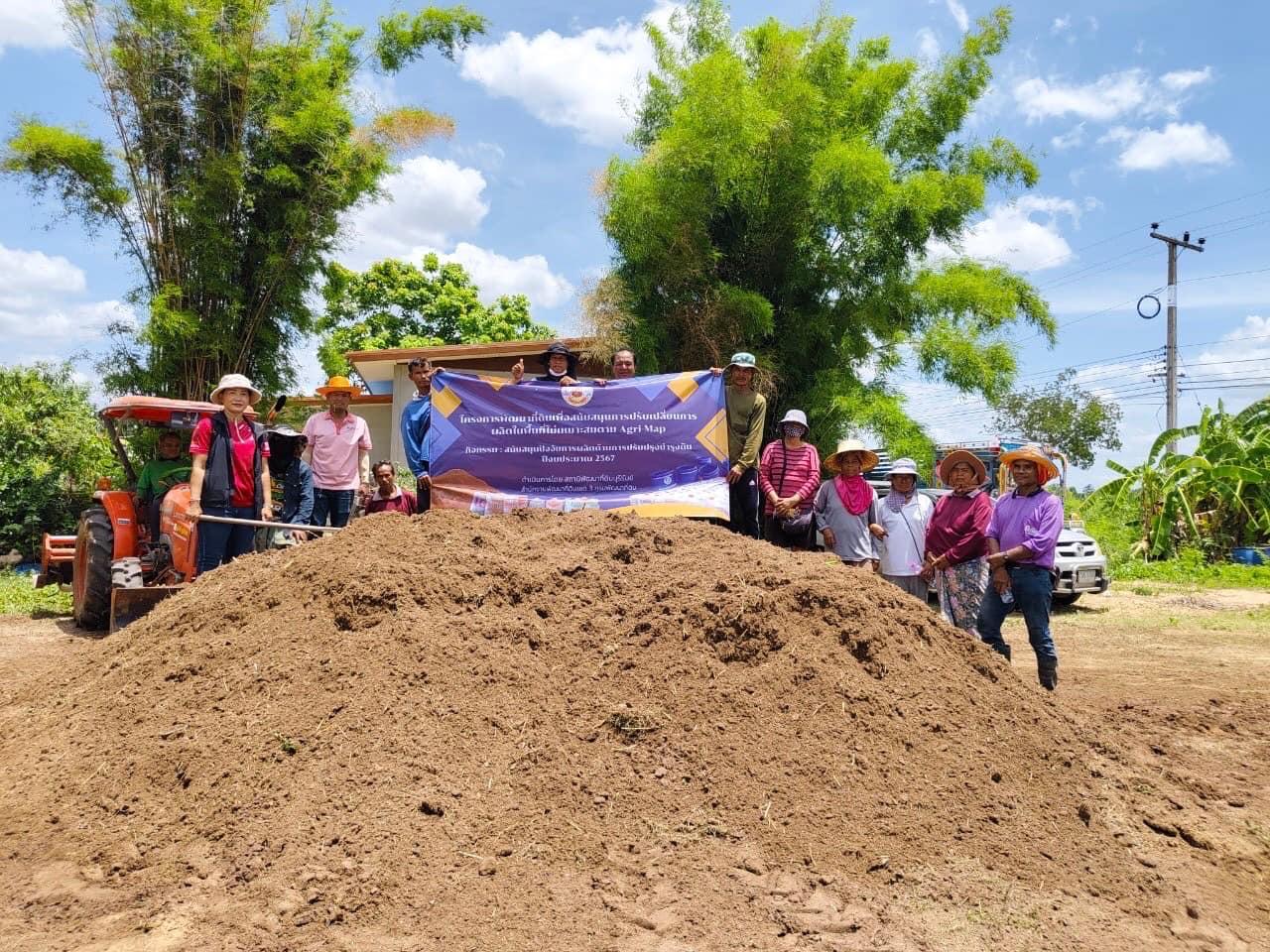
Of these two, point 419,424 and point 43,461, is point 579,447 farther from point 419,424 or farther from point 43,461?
point 43,461

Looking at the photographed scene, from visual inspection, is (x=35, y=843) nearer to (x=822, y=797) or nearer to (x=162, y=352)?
(x=822, y=797)

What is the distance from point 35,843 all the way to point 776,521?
4.14m

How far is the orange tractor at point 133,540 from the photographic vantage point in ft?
22.2

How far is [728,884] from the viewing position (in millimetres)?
2785

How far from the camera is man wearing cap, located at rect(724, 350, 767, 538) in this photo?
5.96 m

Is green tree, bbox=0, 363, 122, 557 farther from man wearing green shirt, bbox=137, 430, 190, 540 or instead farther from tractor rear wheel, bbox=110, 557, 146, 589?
tractor rear wheel, bbox=110, 557, 146, 589

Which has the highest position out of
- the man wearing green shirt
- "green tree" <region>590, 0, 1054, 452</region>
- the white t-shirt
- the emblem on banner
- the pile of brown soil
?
"green tree" <region>590, 0, 1054, 452</region>

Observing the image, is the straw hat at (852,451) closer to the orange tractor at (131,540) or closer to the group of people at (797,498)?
the group of people at (797,498)


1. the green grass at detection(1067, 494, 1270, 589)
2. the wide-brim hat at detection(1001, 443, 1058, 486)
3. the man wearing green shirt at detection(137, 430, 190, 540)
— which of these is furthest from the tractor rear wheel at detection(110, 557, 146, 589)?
the green grass at detection(1067, 494, 1270, 589)

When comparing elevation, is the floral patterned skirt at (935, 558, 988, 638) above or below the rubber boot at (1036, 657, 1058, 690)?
Answer: above

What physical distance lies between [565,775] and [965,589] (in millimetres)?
2887

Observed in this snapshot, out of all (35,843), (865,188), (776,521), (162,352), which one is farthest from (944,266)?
(35,843)

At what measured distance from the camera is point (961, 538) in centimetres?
511

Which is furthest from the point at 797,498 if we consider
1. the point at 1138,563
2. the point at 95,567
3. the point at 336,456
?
the point at 1138,563
